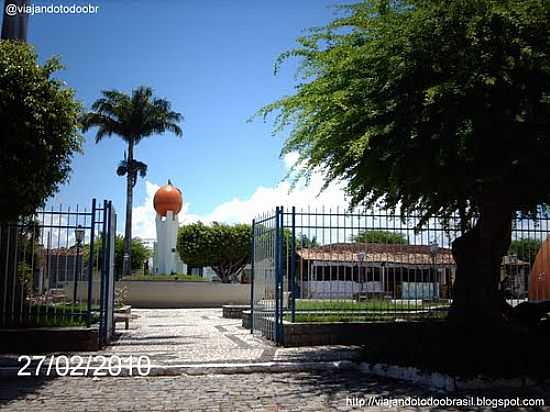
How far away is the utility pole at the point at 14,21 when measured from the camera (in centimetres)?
1272

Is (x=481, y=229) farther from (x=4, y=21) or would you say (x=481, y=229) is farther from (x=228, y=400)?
(x=4, y=21)

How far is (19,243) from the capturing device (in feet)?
39.0

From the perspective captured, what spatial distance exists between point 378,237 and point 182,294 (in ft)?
65.3

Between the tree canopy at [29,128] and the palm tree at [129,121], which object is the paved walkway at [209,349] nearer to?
the tree canopy at [29,128]

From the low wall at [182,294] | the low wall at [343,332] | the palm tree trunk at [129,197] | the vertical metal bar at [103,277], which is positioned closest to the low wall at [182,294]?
the low wall at [182,294]

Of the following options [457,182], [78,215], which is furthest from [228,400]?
Result: [78,215]

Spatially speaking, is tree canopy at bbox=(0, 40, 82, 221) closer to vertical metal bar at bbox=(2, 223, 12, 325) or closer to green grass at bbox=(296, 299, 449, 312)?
vertical metal bar at bbox=(2, 223, 12, 325)

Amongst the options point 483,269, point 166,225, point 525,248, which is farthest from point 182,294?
point 483,269

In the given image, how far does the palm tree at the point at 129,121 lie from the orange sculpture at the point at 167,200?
2070mm

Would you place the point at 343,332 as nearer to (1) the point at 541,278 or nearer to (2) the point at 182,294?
(1) the point at 541,278

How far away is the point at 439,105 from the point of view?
8.66 meters

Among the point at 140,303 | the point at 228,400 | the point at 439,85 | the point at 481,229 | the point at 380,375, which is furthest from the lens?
the point at 140,303

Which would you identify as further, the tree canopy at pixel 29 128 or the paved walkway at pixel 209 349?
the paved walkway at pixel 209 349

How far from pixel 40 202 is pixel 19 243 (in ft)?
5.80
